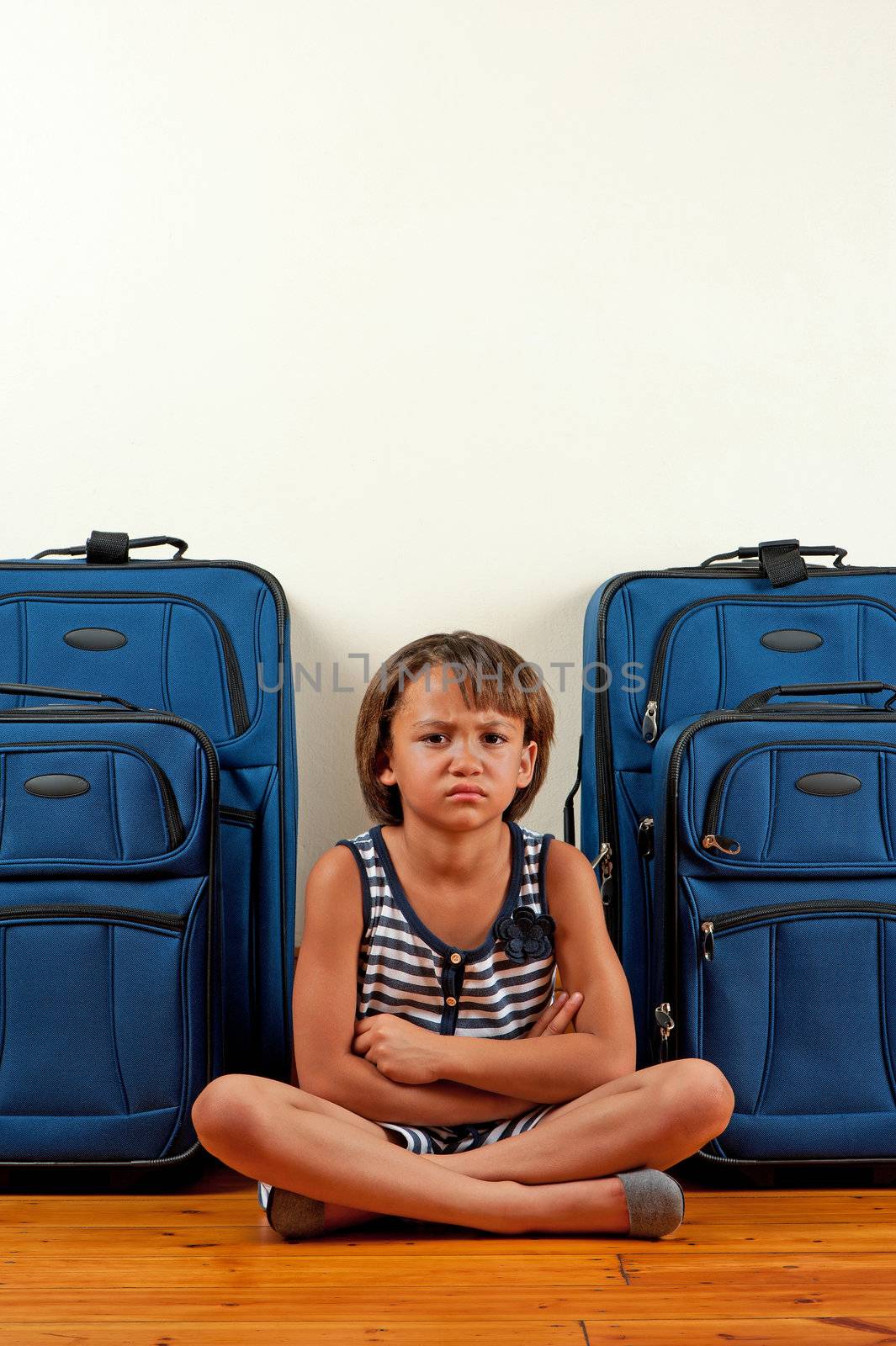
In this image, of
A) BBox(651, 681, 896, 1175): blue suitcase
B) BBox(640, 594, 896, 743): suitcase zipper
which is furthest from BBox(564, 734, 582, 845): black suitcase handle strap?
BBox(651, 681, 896, 1175): blue suitcase

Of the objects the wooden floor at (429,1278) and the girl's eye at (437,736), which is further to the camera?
the girl's eye at (437,736)

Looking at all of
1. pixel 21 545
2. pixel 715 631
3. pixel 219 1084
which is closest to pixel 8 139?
pixel 21 545

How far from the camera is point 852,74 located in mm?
1698

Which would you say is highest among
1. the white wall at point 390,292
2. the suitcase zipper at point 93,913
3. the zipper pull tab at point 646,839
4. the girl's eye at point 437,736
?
the white wall at point 390,292

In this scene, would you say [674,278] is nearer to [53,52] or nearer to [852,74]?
[852,74]

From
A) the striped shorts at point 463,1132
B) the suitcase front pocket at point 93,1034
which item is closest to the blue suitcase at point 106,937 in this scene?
the suitcase front pocket at point 93,1034

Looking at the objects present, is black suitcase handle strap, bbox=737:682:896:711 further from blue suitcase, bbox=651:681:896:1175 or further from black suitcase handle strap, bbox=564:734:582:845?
black suitcase handle strap, bbox=564:734:582:845

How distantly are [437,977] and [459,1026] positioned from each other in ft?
0.20

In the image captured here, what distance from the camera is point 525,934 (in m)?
1.25

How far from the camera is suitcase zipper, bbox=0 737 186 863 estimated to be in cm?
123

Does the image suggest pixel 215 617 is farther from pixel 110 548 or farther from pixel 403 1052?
pixel 403 1052

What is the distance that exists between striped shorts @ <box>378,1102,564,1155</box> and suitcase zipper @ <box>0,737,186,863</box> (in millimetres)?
390

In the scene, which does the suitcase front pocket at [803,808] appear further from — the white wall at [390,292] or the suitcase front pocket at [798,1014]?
the white wall at [390,292]

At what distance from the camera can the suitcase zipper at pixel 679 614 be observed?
4.80 feet
